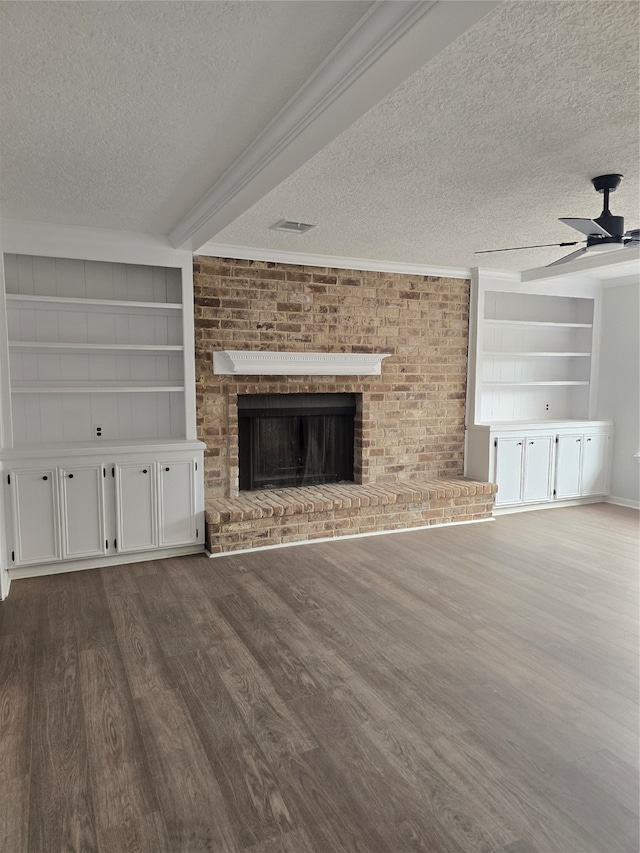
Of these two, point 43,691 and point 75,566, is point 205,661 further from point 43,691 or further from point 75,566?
point 75,566

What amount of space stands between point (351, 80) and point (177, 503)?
3.31 metres

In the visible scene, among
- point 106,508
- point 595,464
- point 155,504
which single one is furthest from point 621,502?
point 106,508

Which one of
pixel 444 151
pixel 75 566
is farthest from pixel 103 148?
pixel 75 566

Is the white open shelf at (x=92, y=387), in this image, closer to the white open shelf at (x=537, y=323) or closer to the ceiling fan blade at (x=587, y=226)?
the ceiling fan blade at (x=587, y=226)

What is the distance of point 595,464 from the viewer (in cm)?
631

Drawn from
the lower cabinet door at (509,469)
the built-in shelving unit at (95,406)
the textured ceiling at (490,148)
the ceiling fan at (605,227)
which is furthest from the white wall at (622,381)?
the built-in shelving unit at (95,406)

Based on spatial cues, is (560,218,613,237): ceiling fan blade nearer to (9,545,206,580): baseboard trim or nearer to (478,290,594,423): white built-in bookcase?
(478,290,594,423): white built-in bookcase

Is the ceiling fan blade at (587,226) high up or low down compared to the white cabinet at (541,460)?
up

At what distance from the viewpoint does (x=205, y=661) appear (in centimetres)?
287

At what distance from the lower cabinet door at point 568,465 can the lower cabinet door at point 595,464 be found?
0.09 m

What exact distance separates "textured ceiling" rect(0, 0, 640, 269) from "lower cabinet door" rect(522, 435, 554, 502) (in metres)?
2.57

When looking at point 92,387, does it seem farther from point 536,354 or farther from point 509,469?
point 536,354

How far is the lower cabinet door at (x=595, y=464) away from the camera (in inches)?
245

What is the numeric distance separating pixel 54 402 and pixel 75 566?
1285 millimetres
